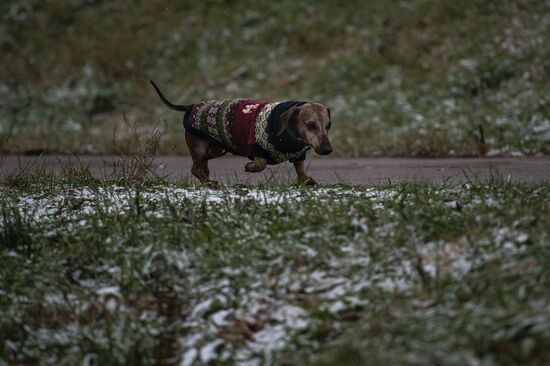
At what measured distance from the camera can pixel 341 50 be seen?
14.9 metres

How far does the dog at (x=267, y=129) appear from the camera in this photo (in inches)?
245

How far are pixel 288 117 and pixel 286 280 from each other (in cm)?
266

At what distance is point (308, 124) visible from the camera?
6.29 metres

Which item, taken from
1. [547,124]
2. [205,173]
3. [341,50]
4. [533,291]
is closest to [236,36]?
[341,50]

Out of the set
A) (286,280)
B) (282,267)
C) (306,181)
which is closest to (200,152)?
(306,181)

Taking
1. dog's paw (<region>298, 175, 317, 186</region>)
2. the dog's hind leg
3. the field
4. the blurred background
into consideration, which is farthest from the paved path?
the field

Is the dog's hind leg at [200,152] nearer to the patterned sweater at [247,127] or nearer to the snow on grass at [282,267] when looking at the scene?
the patterned sweater at [247,127]

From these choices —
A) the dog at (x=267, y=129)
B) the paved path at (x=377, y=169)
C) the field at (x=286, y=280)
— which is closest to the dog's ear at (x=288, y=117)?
the dog at (x=267, y=129)

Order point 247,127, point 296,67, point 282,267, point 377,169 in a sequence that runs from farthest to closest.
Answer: point 296,67 < point 377,169 < point 247,127 < point 282,267

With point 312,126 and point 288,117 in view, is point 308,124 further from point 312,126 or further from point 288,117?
point 288,117

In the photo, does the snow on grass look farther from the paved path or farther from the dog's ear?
the paved path

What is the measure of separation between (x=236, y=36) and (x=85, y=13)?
17.2 feet

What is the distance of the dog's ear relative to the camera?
20.2 ft

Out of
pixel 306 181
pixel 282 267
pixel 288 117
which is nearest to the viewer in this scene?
pixel 282 267
